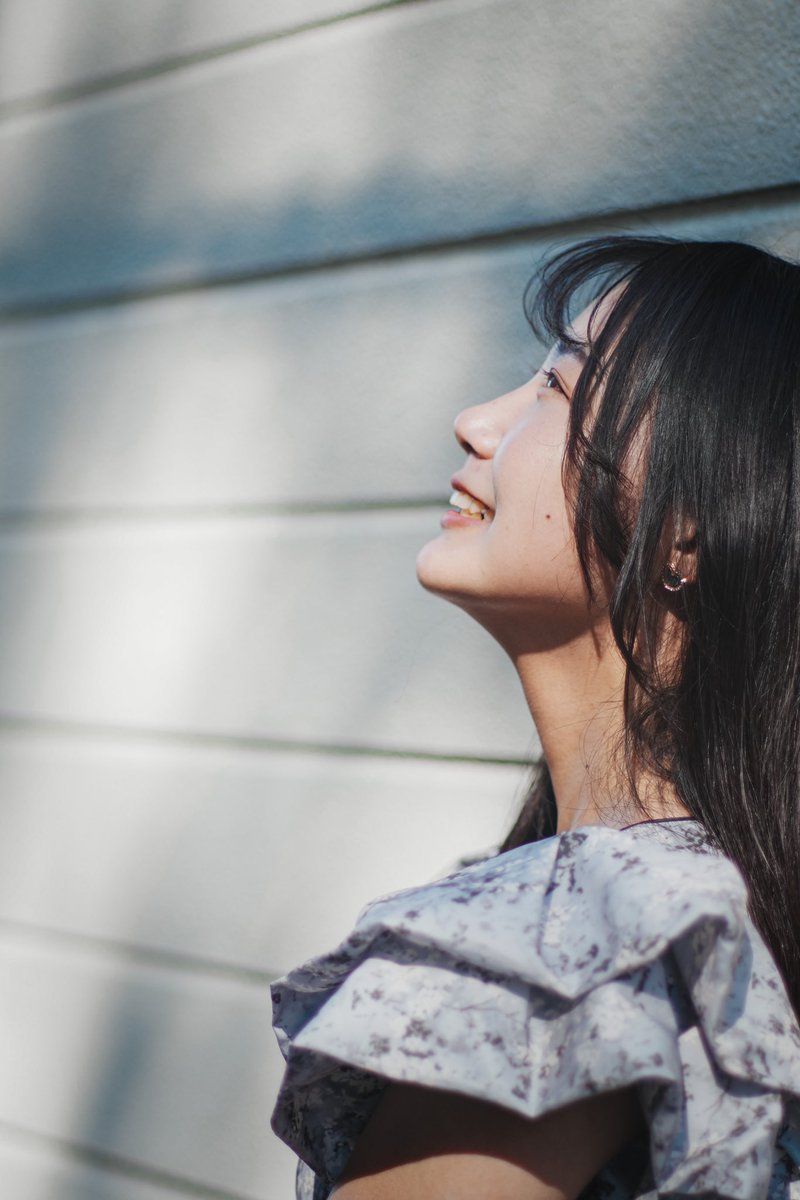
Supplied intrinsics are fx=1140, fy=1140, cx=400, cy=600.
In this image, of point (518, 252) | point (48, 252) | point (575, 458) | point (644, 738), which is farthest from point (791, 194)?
point (48, 252)

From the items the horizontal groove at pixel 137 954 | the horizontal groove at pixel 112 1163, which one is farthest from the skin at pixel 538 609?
the horizontal groove at pixel 112 1163

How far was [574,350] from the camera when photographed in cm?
112

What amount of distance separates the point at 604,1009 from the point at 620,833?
16 cm

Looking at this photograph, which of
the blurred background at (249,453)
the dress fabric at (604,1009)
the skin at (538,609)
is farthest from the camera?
the blurred background at (249,453)

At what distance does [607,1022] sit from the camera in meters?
0.77

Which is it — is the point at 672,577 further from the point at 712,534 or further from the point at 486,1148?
the point at 486,1148

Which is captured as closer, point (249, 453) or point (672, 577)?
point (672, 577)

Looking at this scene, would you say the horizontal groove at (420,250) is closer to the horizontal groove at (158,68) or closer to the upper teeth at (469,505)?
the horizontal groove at (158,68)

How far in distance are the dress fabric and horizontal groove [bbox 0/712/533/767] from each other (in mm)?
601

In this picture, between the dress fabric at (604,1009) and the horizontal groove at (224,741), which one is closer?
the dress fabric at (604,1009)

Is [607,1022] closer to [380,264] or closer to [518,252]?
[518,252]

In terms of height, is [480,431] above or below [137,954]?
above

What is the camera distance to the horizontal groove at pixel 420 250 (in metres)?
1.33

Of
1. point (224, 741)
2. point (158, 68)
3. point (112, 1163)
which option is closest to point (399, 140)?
point (158, 68)
